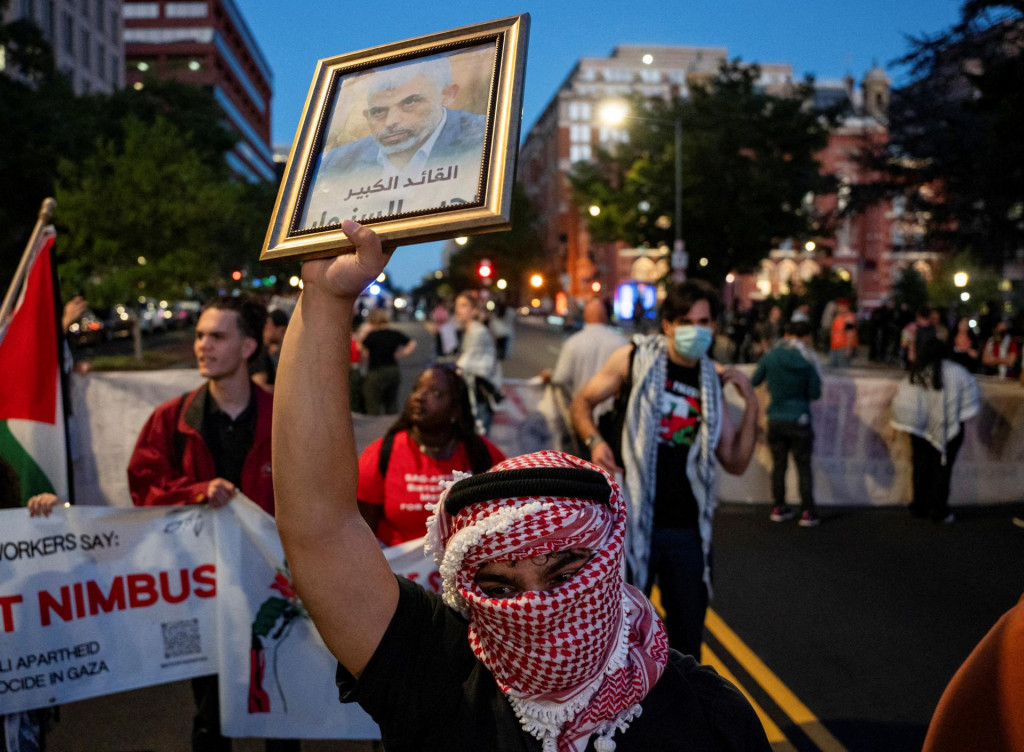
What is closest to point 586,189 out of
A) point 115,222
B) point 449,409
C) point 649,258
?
point 649,258

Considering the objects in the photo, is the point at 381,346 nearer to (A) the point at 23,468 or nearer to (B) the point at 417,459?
(B) the point at 417,459

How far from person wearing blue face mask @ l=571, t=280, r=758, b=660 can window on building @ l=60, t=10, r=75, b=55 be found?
59.0m

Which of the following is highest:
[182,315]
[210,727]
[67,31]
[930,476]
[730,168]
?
[67,31]

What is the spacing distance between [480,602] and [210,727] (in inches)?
103

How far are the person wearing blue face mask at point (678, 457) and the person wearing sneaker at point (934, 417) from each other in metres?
5.39

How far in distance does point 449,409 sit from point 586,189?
44778 mm

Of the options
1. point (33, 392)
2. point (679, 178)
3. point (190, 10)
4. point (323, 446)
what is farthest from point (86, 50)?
point (323, 446)

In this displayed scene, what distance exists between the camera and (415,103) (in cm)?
177

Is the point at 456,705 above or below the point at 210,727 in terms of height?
above

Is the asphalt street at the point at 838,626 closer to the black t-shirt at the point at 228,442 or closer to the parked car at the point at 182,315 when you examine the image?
the black t-shirt at the point at 228,442

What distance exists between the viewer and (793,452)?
29.5 feet

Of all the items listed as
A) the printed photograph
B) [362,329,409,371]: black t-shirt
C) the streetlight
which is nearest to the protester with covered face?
the printed photograph

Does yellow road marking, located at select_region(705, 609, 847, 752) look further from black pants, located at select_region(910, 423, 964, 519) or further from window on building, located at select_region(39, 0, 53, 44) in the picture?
window on building, located at select_region(39, 0, 53, 44)

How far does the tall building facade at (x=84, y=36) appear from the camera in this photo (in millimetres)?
50344
